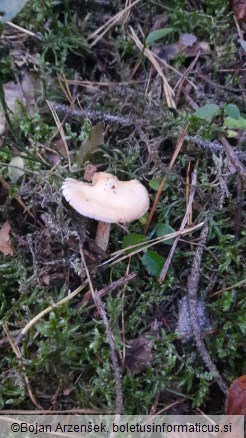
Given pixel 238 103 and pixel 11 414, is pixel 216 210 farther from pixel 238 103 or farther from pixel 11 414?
pixel 11 414

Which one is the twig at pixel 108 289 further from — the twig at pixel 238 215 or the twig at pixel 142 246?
the twig at pixel 238 215

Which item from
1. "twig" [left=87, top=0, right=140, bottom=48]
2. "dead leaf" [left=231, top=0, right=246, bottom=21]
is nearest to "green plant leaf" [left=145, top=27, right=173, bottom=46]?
"twig" [left=87, top=0, right=140, bottom=48]

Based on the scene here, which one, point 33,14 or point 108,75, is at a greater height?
point 33,14

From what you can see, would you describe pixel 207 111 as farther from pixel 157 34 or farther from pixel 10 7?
pixel 10 7

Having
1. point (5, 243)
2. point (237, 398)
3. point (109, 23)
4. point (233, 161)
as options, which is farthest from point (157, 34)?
point (237, 398)

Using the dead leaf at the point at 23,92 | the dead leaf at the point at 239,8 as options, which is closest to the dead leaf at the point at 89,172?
the dead leaf at the point at 23,92

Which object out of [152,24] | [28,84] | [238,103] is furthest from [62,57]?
[238,103]

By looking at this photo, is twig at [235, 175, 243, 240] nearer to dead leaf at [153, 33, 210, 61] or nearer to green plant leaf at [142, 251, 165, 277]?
green plant leaf at [142, 251, 165, 277]
